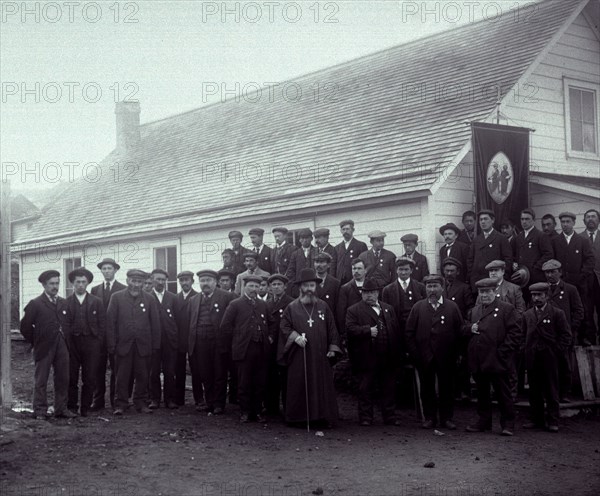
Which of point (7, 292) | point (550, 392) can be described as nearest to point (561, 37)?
point (550, 392)

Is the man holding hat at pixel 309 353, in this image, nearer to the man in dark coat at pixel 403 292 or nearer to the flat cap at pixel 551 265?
the man in dark coat at pixel 403 292

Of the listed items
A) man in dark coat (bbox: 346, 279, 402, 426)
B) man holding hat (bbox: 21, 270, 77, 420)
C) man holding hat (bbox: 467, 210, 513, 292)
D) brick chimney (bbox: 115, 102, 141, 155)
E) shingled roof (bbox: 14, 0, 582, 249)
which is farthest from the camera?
brick chimney (bbox: 115, 102, 141, 155)

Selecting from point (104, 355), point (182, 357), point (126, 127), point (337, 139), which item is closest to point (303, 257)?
point (182, 357)

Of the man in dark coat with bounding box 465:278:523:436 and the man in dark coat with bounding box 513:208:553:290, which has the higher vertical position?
the man in dark coat with bounding box 513:208:553:290

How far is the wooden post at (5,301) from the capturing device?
9516 millimetres

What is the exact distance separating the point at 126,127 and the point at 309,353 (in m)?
17.4

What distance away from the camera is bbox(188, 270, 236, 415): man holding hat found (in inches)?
428

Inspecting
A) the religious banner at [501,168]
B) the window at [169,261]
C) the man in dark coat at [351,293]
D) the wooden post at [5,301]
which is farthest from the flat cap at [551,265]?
the window at [169,261]

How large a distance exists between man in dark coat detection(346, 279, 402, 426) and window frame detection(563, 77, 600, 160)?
6.43 m

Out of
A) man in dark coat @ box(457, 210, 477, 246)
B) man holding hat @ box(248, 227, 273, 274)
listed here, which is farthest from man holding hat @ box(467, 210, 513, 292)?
man holding hat @ box(248, 227, 273, 274)

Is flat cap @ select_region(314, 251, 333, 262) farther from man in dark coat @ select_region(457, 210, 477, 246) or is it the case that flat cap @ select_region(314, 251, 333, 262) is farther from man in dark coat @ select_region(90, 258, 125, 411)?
man in dark coat @ select_region(90, 258, 125, 411)

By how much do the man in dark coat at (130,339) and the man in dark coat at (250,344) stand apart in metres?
1.16

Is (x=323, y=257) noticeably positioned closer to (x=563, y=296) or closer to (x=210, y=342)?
(x=210, y=342)

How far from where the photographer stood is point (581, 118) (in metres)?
14.9
